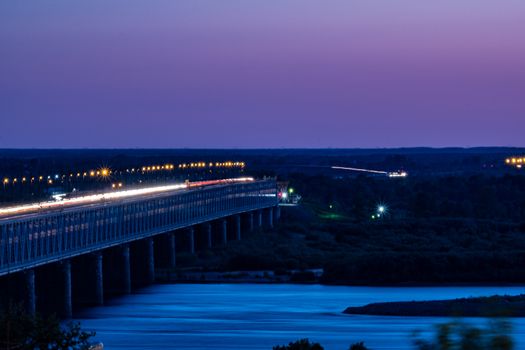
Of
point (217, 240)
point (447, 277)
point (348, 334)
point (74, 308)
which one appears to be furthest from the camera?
point (217, 240)

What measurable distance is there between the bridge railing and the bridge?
43mm

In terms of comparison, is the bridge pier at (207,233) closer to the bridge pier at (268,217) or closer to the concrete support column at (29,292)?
the bridge pier at (268,217)

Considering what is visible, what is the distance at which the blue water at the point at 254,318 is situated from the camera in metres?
44.2

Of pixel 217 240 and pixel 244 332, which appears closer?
pixel 244 332

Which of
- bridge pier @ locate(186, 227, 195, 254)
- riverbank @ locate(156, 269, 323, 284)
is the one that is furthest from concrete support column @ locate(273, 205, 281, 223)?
riverbank @ locate(156, 269, 323, 284)

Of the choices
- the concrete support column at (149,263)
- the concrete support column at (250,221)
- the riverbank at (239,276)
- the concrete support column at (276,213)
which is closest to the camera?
the riverbank at (239,276)

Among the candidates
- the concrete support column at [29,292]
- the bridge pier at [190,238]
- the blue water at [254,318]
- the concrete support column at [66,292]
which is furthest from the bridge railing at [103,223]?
the blue water at [254,318]

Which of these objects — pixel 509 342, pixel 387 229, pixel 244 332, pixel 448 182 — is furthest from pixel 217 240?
pixel 509 342

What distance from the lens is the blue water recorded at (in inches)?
1741

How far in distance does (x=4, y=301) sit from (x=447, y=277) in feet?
92.0

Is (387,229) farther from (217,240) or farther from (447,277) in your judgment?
(447,277)

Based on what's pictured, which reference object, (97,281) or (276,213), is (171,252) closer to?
(97,281)

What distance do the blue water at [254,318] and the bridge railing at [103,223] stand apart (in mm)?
3137

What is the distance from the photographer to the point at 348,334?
150 ft
